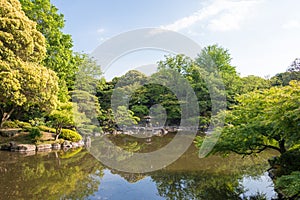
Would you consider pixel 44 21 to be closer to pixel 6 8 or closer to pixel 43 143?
pixel 6 8

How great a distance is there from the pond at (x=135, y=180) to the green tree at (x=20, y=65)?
219 centimetres

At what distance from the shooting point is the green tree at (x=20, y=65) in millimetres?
7312

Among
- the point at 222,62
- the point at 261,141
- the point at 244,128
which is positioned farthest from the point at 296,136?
the point at 222,62

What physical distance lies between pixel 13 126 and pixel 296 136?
11.3m

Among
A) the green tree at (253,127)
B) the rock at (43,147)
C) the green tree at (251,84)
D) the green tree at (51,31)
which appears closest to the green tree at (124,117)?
the green tree at (51,31)

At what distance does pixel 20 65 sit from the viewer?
7.71 m

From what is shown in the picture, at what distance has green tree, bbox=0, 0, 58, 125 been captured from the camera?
7.31 m

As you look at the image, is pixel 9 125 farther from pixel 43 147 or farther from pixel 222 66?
pixel 222 66

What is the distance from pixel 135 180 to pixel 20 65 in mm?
5623

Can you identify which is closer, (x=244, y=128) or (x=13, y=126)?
(x=244, y=128)

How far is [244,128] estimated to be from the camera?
4293 millimetres

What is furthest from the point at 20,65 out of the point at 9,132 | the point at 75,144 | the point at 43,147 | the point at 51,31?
the point at 51,31

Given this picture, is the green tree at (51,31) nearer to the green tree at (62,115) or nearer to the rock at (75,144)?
the green tree at (62,115)

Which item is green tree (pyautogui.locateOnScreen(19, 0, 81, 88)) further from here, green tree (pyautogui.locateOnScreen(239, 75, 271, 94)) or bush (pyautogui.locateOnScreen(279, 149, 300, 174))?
green tree (pyautogui.locateOnScreen(239, 75, 271, 94))
